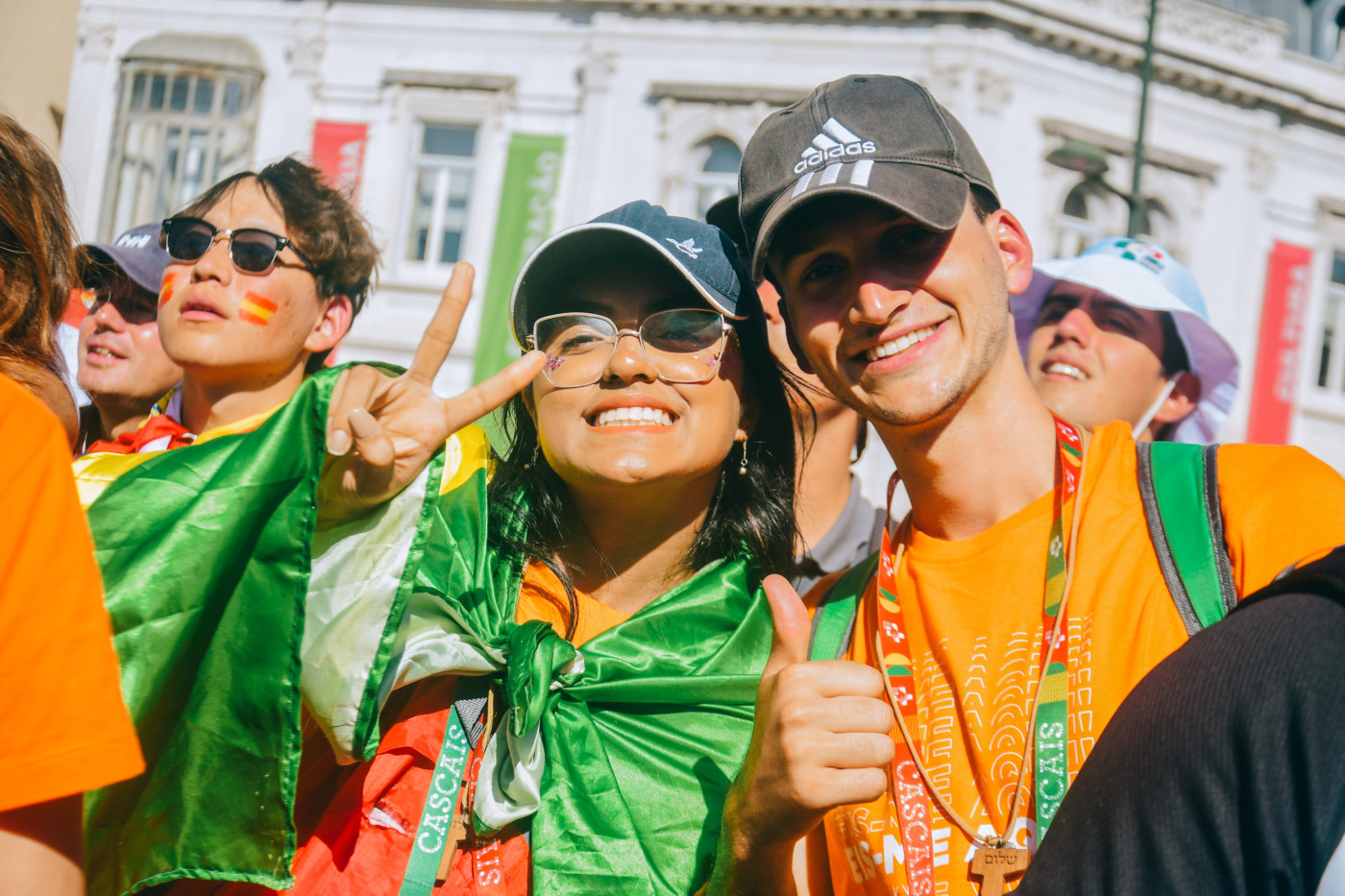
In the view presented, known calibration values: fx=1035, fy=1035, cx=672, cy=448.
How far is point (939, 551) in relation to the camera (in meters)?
1.95

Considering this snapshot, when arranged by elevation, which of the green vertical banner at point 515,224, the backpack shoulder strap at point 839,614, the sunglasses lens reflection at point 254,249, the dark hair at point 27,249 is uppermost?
the green vertical banner at point 515,224

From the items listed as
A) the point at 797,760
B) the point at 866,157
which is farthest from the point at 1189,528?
the point at 866,157

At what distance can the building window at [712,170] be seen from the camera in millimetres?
15195

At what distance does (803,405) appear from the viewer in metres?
3.26

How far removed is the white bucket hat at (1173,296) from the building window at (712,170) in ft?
38.4

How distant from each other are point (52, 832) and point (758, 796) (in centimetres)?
100

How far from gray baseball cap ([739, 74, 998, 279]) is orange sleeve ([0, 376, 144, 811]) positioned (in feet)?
4.18

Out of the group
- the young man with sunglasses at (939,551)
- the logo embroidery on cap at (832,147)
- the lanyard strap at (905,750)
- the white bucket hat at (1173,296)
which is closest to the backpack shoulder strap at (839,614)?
the young man with sunglasses at (939,551)

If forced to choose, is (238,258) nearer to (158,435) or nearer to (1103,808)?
(158,435)

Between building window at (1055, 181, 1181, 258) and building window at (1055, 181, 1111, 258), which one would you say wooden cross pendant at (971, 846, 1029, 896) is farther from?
building window at (1055, 181, 1181, 258)

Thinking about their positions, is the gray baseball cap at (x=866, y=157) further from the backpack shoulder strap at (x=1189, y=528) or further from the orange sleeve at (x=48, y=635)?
the orange sleeve at (x=48, y=635)

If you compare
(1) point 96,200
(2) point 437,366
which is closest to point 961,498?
(2) point 437,366

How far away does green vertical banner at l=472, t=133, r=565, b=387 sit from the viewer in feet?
46.9

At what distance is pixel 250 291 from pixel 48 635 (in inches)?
64.4
